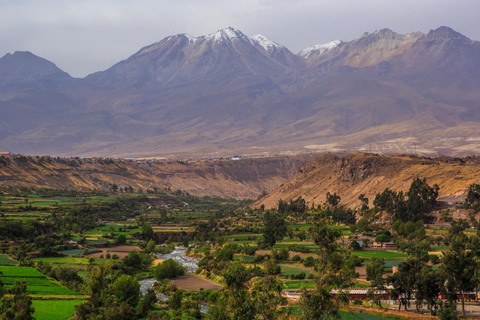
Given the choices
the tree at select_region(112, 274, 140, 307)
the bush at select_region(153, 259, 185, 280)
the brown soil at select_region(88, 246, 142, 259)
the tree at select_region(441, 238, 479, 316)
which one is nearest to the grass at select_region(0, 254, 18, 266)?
the brown soil at select_region(88, 246, 142, 259)

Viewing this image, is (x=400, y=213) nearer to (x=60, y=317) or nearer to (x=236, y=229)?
(x=236, y=229)

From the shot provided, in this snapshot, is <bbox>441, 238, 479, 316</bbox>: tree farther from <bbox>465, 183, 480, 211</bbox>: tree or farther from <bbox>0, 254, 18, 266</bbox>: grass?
<bbox>0, 254, 18, 266</bbox>: grass

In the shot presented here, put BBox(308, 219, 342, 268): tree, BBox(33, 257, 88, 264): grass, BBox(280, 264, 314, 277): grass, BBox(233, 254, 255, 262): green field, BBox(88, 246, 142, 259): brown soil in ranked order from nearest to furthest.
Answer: BBox(308, 219, 342, 268): tree
BBox(280, 264, 314, 277): grass
BBox(33, 257, 88, 264): grass
BBox(233, 254, 255, 262): green field
BBox(88, 246, 142, 259): brown soil

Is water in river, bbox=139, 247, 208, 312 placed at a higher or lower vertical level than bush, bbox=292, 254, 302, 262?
lower

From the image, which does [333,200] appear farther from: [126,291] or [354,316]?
[354,316]

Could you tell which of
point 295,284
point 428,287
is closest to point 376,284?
Answer: point 428,287

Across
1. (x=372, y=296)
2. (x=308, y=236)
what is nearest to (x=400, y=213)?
(x=308, y=236)

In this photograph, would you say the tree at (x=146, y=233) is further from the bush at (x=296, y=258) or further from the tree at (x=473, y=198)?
the tree at (x=473, y=198)
